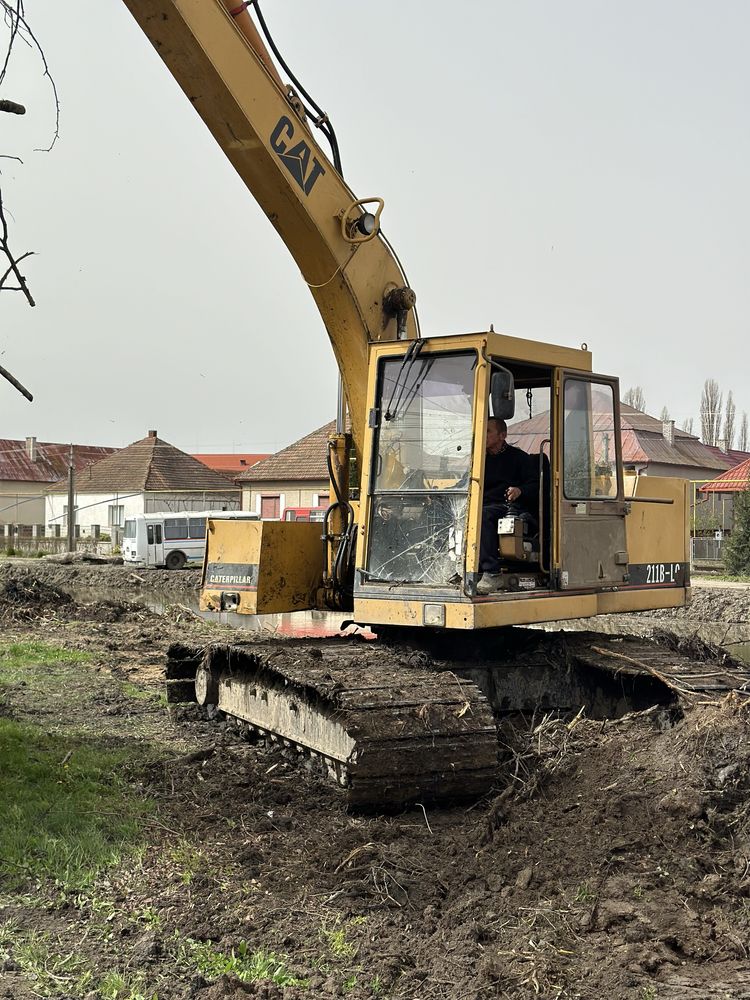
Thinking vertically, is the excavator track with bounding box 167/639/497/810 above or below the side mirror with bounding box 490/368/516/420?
below

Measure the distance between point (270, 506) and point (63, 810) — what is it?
3937cm

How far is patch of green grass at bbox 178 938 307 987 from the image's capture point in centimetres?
407

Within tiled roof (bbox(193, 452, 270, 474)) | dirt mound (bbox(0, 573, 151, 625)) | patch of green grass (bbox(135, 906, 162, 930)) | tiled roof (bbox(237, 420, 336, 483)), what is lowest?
patch of green grass (bbox(135, 906, 162, 930))

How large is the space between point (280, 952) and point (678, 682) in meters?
3.45

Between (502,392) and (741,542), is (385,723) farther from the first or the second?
(741,542)

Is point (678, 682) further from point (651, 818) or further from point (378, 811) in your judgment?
point (378, 811)

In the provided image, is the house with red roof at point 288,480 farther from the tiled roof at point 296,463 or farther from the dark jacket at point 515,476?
the dark jacket at point 515,476

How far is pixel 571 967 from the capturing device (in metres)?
4.13

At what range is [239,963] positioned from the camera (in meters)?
4.18

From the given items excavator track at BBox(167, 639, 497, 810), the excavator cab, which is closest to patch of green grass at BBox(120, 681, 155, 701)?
excavator track at BBox(167, 639, 497, 810)

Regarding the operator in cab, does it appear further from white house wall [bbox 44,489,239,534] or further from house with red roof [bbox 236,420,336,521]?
white house wall [bbox 44,489,239,534]

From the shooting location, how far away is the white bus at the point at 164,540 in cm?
3378

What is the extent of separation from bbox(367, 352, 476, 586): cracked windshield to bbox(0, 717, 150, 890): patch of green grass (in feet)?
6.76

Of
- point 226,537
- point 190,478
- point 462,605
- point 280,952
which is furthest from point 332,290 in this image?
point 190,478
